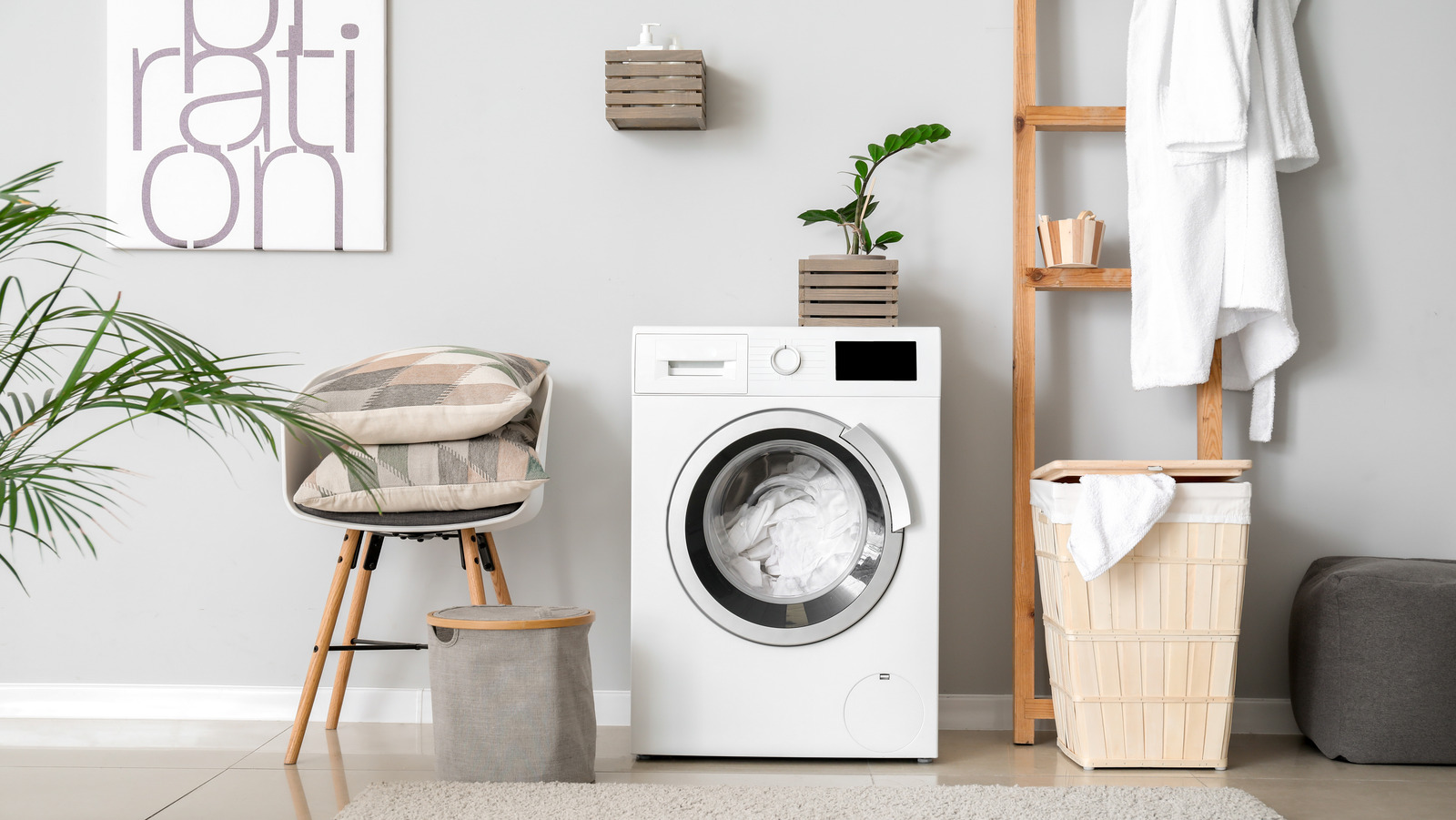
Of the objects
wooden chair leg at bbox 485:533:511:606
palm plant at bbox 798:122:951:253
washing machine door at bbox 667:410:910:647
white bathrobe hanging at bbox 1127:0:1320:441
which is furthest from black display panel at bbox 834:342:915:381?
wooden chair leg at bbox 485:533:511:606

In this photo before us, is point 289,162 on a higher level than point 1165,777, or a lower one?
higher

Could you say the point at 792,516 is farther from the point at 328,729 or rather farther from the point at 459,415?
the point at 328,729

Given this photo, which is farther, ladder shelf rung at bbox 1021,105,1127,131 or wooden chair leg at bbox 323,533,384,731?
ladder shelf rung at bbox 1021,105,1127,131

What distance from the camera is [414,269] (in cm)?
235

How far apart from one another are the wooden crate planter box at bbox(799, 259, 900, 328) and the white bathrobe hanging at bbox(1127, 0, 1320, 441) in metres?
0.56

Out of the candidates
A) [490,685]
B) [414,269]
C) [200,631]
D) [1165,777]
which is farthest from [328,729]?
[1165,777]

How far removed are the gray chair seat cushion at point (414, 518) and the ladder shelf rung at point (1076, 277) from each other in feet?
4.01

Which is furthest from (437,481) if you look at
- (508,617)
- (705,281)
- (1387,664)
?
(1387,664)

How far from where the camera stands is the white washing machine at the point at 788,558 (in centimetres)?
192

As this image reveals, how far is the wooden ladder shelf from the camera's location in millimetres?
2127

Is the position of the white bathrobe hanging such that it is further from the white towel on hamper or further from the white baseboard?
the white baseboard

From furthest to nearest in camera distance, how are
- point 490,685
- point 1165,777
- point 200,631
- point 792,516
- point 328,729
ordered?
1. point 200,631
2. point 328,729
3. point 792,516
4. point 1165,777
5. point 490,685

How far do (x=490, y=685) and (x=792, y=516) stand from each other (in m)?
0.68

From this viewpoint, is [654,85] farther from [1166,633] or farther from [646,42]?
[1166,633]
